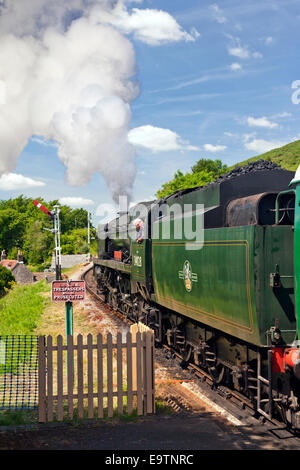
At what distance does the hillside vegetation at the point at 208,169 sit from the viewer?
5934 centimetres

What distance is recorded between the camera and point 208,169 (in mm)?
79438

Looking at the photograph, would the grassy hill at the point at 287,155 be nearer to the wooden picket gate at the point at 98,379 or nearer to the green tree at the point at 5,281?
the green tree at the point at 5,281

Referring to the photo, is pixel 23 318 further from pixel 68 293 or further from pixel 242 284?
pixel 242 284

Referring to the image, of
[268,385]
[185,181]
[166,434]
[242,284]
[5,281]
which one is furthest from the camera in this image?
[185,181]

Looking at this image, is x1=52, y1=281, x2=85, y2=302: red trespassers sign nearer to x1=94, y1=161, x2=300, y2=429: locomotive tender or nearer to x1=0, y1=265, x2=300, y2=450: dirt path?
x1=94, y1=161, x2=300, y2=429: locomotive tender

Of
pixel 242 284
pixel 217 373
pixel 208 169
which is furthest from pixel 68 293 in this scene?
pixel 208 169

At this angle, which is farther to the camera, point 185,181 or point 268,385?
point 185,181

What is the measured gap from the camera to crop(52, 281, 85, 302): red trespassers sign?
337 inches

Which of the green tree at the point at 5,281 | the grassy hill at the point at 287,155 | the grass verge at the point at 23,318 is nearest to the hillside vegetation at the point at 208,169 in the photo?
the grassy hill at the point at 287,155

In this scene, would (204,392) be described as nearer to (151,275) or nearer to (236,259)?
(236,259)

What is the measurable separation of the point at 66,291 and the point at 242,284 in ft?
11.3

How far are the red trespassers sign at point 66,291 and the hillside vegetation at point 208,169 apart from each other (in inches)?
490
